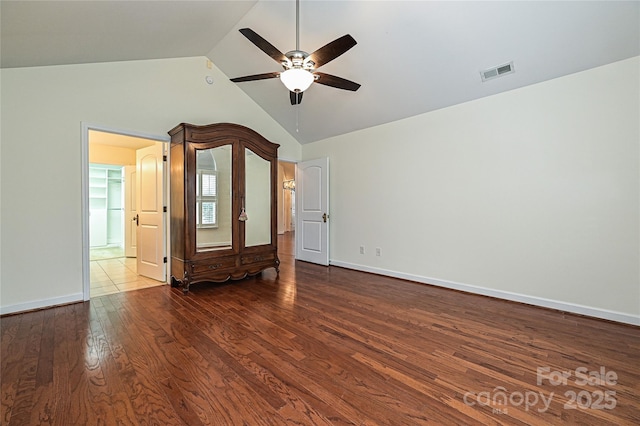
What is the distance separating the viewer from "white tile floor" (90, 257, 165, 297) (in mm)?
3791

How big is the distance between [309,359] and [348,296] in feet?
5.07

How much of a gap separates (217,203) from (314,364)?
2.67 meters

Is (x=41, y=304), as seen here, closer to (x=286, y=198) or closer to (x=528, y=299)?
(x=528, y=299)

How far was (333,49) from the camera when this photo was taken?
2.28 m

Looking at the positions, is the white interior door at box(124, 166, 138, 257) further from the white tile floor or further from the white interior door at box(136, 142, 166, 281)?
the white interior door at box(136, 142, 166, 281)

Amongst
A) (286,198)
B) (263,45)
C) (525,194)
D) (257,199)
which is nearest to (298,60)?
(263,45)

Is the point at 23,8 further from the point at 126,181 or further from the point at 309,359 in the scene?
the point at 126,181

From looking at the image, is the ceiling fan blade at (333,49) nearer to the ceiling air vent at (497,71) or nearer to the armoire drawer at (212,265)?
the ceiling air vent at (497,71)

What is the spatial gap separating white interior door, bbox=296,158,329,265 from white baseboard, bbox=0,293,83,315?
3571mm

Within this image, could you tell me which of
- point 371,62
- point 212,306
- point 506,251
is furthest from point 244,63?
point 506,251

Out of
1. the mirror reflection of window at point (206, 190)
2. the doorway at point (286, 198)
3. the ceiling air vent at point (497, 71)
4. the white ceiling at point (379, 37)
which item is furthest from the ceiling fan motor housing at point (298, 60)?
the doorway at point (286, 198)

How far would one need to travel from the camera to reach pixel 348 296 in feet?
11.5

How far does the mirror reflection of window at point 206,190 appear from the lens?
12.2 feet

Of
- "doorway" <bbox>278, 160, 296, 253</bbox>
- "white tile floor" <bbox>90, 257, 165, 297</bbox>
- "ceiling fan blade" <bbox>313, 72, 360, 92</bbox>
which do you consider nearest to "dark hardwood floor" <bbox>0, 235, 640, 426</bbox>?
"white tile floor" <bbox>90, 257, 165, 297</bbox>
